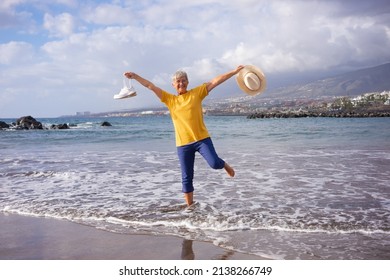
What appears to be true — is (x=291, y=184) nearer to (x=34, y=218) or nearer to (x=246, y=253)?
(x=246, y=253)

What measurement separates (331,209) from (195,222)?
233 cm

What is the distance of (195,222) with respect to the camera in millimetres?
5773

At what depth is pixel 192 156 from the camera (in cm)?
623

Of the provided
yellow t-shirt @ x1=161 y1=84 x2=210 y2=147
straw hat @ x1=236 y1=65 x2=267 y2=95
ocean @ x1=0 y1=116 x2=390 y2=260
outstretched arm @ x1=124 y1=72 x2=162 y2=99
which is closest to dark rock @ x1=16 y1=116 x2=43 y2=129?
ocean @ x1=0 y1=116 x2=390 y2=260

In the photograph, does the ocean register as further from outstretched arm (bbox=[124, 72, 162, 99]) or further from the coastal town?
the coastal town

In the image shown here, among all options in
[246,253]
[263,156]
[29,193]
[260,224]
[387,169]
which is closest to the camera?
[246,253]

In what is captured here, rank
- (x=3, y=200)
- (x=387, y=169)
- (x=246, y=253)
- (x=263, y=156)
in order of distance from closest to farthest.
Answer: (x=246, y=253) < (x=3, y=200) < (x=387, y=169) < (x=263, y=156)

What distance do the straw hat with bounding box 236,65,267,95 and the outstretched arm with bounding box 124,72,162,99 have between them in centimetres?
129

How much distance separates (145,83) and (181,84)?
0.54 metres

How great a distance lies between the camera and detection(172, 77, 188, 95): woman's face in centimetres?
591

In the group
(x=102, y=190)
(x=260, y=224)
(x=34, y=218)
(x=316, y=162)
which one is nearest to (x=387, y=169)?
(x=316, y=162)

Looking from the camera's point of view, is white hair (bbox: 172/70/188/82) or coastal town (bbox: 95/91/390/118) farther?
coastal town (bbox: 95/91/390/118)

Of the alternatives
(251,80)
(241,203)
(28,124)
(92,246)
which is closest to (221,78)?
(251,80)

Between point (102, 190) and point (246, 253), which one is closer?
point (246, 253)
